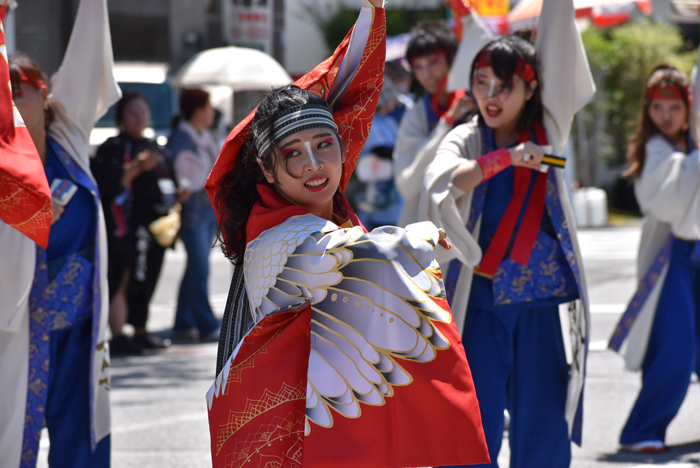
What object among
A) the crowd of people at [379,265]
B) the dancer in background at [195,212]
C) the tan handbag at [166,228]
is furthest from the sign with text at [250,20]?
the crowd of people at [379,265]

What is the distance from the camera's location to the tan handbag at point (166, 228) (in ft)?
22.0

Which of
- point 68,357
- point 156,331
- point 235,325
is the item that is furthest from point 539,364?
point 156,331

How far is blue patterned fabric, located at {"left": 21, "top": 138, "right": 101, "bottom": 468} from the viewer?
10.6 feet

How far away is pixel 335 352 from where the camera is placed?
2.19m

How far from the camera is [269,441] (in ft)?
7.27

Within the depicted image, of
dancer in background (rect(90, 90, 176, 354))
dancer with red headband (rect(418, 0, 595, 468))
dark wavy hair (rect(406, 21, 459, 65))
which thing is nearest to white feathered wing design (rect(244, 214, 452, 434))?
dancer with red headband (rect(418, 0, 595, 468))

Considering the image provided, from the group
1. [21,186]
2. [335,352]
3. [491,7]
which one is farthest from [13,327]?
[491,7]

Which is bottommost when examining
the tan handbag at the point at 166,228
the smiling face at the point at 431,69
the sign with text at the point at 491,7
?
the tan handbag at the point at 166,228

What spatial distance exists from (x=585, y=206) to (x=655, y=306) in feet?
46.7

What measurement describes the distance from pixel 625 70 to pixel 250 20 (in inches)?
618

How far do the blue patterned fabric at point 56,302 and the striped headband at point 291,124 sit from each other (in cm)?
125

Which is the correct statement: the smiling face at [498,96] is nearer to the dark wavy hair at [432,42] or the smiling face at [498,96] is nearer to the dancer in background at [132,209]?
the dark wavy hair at [432,42]

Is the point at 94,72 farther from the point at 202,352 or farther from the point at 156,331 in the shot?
the point at 156,331

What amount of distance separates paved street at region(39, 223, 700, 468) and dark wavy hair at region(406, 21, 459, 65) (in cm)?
221
